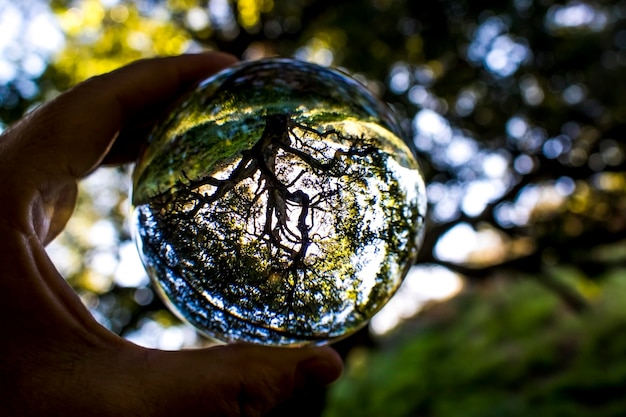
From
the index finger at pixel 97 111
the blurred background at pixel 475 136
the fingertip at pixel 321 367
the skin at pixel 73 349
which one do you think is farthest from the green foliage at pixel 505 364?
the index finger at pixel 97 111

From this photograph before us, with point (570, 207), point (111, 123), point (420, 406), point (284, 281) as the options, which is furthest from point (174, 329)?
point (284, 281)

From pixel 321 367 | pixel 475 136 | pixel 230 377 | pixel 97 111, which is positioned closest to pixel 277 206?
pixel 230 377

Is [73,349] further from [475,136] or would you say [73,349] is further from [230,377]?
[475,136]

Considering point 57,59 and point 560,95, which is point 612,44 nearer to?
point 560,95

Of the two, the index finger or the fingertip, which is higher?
the index finger

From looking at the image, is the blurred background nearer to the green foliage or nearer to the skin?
the green foliage

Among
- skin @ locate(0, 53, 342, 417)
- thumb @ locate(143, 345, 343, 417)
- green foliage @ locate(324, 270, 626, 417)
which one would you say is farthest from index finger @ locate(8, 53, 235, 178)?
green foliage @ locate(324, 270, 626, 417)

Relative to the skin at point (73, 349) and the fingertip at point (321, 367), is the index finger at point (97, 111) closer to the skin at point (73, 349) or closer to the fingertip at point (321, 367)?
the skin at point (73, 349)

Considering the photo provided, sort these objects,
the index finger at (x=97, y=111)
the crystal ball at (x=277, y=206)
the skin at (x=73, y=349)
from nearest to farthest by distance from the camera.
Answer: the crystal ball at (x=277, y=206) → the skin at (x=73, y=349) → the index finger at (x=97, y=111)
